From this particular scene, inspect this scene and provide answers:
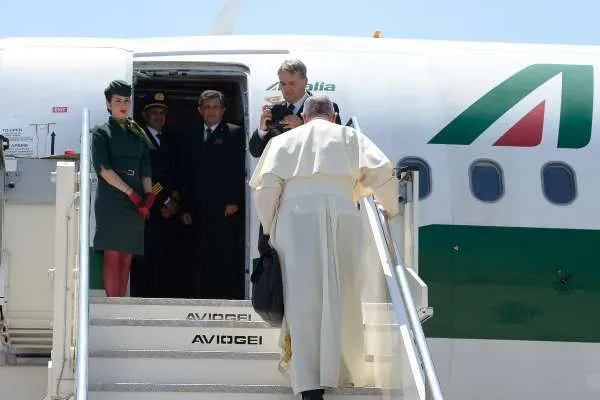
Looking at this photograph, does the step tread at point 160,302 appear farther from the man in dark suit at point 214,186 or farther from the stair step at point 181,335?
the man in dark suit at point 214,186

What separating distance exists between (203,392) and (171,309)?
1.42m

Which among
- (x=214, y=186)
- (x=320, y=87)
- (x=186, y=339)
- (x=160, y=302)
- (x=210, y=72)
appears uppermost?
(x=210, y=72)

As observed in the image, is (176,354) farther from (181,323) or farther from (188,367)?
(181,323)

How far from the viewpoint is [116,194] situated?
8.45m

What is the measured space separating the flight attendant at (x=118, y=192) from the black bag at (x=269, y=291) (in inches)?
75.4

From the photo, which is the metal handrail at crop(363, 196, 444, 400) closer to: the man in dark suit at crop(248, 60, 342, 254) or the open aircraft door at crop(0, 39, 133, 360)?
the man in dark suit at crop(248, 60, 342, 254)

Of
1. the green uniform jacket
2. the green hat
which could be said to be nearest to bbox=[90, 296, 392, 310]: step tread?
the green uniform jacket

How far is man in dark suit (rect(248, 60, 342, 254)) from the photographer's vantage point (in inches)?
321

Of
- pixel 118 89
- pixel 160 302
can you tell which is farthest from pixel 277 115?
pixel 160 302

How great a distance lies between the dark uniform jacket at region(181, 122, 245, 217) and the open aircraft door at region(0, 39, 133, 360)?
0.85 m

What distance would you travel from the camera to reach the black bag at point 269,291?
673 cm

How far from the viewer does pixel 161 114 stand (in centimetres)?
1002

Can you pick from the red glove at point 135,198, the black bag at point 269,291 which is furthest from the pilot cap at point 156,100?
the black bag at point 269,291

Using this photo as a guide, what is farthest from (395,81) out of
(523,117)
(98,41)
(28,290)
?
(28,290)
